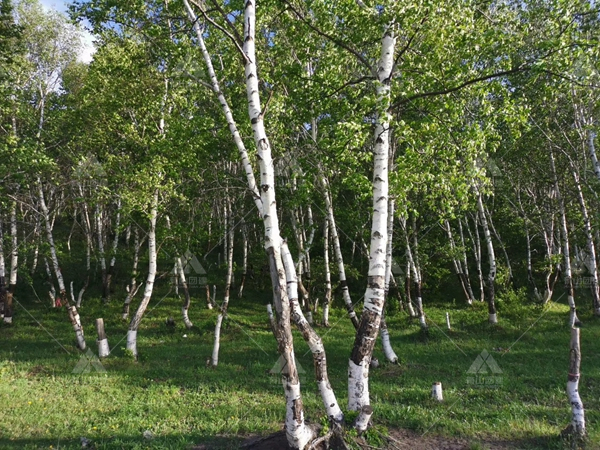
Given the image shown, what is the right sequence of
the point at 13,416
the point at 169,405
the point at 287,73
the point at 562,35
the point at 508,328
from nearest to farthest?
the point at 562,35, the point at 13,416, the point at 169,405, the point at 287,73, the point at 508,328

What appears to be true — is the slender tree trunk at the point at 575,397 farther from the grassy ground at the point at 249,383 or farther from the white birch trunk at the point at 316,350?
the white birch trunk at the point at 316,350

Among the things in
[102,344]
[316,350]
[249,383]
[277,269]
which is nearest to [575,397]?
[316,350]

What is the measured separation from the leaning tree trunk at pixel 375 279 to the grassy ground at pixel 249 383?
653 millimetres

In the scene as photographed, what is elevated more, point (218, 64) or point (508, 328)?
point (218, 64)

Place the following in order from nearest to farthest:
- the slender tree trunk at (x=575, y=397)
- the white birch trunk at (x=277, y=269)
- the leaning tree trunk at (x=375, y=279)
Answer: the white birch trunk at (x=277, y=269) → the leaning tree trunk at (x=375, y=279) → the slender tree trunk at (x=575, y=397)

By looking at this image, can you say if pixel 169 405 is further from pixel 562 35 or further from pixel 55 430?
pixel 562 35

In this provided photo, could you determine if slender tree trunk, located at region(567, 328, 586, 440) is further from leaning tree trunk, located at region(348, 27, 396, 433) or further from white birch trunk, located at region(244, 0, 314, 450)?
white birch trunk, located at region(244, 0, 314, 450)

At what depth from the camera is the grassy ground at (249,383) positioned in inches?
308

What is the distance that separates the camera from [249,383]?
439 inches

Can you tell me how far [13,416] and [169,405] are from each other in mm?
3149

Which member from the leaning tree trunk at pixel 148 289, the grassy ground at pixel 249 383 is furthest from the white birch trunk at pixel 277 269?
the leaning tree trunk at pixel 148 289

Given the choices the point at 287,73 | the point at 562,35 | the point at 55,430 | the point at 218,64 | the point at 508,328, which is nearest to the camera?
the point at 562,35

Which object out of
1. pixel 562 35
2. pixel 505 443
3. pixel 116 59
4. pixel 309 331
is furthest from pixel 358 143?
pixel 116 59

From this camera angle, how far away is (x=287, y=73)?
35.6 ft
